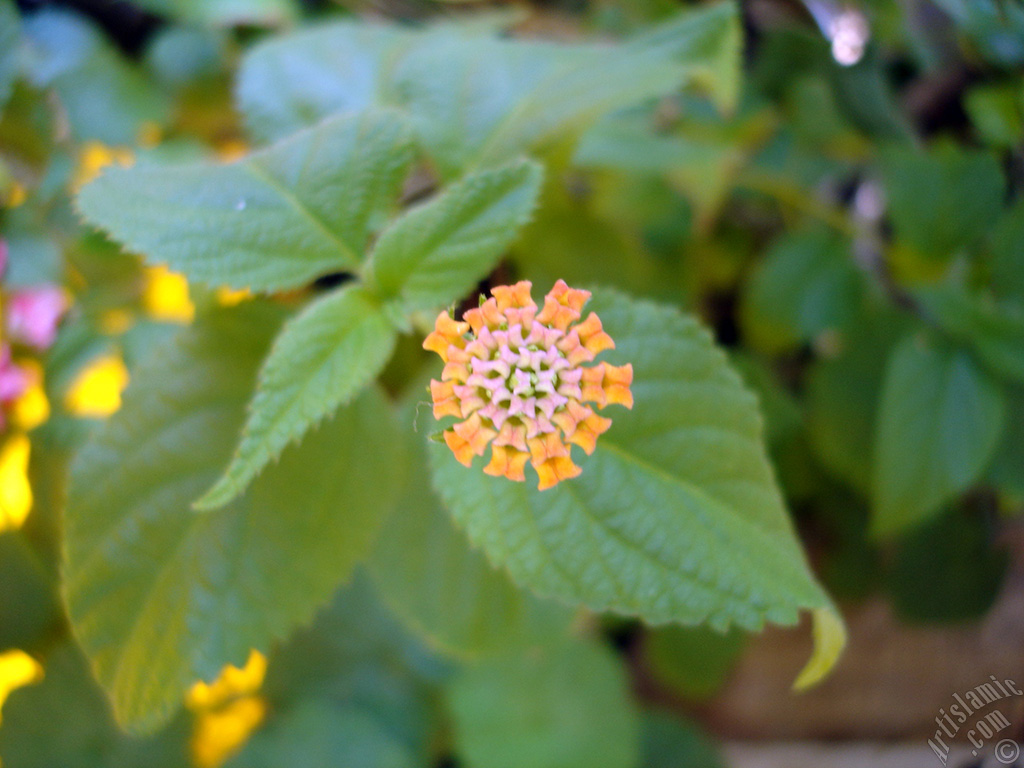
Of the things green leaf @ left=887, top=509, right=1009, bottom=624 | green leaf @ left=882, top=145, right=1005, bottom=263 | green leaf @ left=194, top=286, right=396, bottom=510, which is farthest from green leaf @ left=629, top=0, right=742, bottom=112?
green leaf @ left=887, top=509, right=1009, bottom=624

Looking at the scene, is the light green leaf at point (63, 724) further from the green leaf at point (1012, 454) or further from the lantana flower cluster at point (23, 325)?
the green leaf at point (1012, 454)

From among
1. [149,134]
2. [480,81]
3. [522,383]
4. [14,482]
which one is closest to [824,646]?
[522,383]

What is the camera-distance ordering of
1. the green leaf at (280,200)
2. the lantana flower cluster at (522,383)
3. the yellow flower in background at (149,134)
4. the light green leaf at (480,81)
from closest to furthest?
1. the lantana flower cluster at (522,383)
2. the green leaf at (280,200)
3. the light green leaf at (480,81)
4. the yellow flower in background at (149,134)

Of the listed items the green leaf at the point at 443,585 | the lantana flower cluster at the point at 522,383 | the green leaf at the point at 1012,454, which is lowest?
the green leaf at the point at 443,585

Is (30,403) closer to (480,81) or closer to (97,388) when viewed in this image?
(97,388)

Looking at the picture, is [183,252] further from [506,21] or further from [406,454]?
[506,21]

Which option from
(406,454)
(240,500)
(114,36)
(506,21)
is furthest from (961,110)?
(114,36)

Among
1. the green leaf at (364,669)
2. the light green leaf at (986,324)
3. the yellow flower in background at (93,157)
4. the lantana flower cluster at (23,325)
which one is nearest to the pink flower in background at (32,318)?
the lantana flower cluster at (23,325)

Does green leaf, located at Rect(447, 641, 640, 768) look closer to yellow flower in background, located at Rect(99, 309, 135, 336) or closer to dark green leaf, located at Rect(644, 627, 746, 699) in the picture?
dark green leaf, located at Rect(644, 627, 746, 699)
